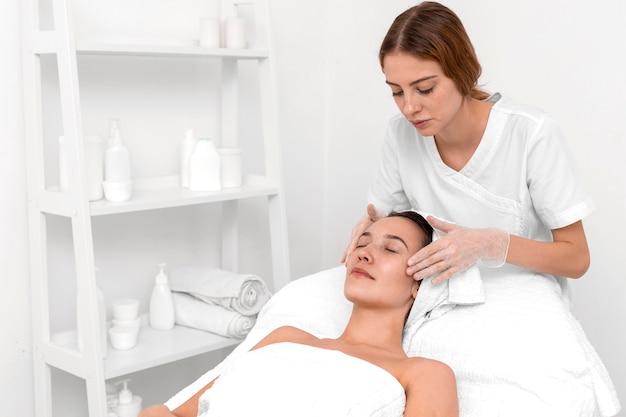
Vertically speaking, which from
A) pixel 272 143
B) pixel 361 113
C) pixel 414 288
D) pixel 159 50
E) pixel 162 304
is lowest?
pixel 162 304

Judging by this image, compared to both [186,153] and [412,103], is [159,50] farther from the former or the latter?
[412,103]

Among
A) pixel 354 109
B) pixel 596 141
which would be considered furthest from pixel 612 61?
pixel 354 109

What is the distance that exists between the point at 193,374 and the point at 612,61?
1.68 m

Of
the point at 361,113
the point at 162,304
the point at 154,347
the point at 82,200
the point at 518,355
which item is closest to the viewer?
the point at 518,355

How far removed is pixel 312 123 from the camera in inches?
119

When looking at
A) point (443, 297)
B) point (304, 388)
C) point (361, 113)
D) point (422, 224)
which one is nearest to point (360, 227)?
point (422, 224)

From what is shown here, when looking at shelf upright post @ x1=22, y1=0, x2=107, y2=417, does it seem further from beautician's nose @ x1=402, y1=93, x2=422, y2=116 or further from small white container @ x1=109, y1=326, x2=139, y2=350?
beautician's nose @ x1=402, y1=93, x2=422, y2=116

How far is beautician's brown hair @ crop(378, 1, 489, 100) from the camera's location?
1699 mm

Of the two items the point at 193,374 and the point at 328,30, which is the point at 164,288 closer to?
the point at 193,374

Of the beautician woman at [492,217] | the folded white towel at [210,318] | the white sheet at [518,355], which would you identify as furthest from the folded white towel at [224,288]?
the beautician woman at [492,217]

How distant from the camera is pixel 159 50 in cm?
217

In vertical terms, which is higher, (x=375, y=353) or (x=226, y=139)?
(x=226, y=139)

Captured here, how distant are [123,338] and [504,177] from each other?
1.12 metres

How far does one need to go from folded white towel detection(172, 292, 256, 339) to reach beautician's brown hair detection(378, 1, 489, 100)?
0.93 meters
